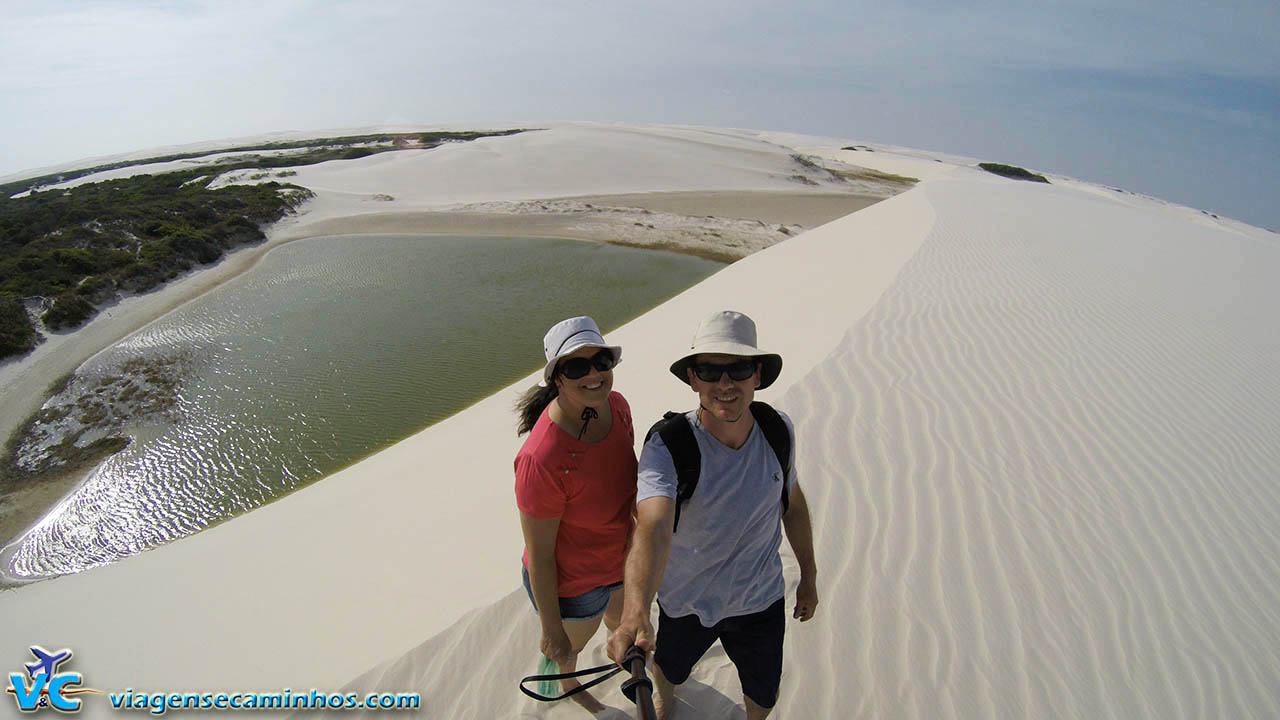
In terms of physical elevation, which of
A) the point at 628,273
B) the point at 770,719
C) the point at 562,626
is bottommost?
the point at 628,273

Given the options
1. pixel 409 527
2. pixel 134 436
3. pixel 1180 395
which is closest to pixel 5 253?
pixel 134 436

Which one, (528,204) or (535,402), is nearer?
(535,402)

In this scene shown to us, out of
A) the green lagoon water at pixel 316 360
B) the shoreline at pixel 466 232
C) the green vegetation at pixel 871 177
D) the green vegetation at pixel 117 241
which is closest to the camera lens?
the green lagoon water at pixel 316 360

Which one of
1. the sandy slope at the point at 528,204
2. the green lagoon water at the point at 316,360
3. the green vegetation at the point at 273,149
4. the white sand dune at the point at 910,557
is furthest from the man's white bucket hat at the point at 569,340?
the green vegetation at the point at 273,149

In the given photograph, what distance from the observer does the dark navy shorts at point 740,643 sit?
1907mm

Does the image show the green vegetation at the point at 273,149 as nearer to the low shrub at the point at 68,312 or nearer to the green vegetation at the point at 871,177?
the low shrub at the point at 68,312

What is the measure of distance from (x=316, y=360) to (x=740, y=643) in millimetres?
8635

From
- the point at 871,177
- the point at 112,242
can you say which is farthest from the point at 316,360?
the point at 871,177

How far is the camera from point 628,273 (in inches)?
575

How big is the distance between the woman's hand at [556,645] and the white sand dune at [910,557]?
71 centimetres

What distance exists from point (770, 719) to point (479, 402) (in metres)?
5.80

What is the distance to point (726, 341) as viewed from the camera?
66.9 inches

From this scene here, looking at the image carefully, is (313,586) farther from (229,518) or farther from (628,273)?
(628,273)

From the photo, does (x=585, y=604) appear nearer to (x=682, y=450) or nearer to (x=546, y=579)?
(x=546, y=579)
